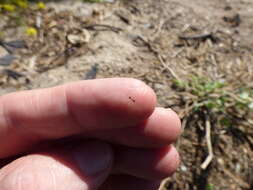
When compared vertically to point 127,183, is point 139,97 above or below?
above

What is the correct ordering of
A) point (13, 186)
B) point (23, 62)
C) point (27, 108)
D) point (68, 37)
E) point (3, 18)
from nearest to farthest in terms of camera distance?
point (13, 186) < point (27, 108) < point (23, 62) < point (68, 37) < point (3, 18)

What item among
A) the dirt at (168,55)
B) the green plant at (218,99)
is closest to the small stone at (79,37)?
the dirt at (168,55)

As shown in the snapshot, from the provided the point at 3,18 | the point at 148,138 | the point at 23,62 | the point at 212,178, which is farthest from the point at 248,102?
the point at 3,18

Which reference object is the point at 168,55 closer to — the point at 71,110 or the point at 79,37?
the point at 79,37

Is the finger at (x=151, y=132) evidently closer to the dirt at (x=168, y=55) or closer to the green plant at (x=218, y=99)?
the dirt at (x=168, y=55)

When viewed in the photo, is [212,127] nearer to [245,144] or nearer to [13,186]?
[245,144]

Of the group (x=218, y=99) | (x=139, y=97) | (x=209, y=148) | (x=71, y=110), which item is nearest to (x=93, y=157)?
(x=71, y=110)

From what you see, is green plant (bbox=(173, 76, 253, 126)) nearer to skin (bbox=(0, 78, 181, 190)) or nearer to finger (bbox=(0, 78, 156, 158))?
skin (bbox=(0, 78, 181, 190))
